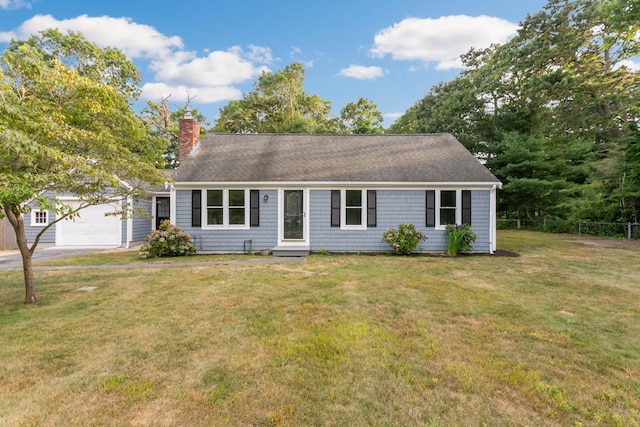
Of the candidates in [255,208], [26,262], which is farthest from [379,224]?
[26,262]

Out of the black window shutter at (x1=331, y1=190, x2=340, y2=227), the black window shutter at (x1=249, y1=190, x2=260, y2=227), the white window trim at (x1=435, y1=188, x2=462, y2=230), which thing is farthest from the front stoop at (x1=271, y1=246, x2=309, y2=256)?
the white window trim at (x1=435, y1=188, x2=462, y2=230)

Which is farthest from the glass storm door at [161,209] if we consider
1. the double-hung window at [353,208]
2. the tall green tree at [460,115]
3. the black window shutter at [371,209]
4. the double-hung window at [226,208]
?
the tall green tree at [460,115]

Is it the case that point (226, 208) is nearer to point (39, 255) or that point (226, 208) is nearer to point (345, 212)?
point (345, 212)

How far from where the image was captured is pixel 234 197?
431 inches

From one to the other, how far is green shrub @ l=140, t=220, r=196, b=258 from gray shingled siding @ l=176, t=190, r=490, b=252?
1.56ft

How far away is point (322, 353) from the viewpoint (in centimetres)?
341

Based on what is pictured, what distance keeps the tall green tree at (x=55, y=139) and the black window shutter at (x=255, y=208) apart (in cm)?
445

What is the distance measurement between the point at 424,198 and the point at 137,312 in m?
9.43

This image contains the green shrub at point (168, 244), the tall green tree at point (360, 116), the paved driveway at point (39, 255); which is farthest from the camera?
the tall green tree at point (360, 116)

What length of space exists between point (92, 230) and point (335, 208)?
36.6 ft

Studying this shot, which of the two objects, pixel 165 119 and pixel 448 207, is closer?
pixel 448 207

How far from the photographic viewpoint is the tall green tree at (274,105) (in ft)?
96.0

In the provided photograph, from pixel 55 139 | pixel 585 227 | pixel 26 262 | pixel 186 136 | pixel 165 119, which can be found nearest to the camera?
pixel 55 139

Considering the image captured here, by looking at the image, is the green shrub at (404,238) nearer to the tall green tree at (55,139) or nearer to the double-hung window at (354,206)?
the double-hung window at (354,206)
